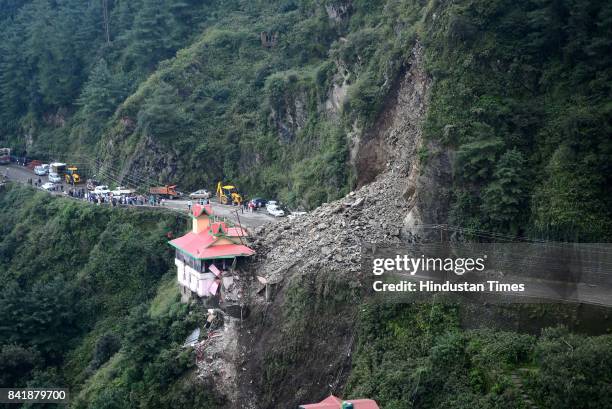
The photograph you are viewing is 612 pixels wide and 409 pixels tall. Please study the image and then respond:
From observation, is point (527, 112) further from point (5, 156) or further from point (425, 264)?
point (5, 156)

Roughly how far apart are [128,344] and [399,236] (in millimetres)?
10750

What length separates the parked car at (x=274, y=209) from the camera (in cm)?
4144

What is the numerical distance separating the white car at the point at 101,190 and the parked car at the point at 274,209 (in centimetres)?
1129

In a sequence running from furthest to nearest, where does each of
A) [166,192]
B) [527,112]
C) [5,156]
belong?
1. [5,156]
2. [166,192]
3. [527,112]

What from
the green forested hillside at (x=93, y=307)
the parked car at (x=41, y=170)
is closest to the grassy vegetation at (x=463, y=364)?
the green forested hillside at (x=93, y=307)

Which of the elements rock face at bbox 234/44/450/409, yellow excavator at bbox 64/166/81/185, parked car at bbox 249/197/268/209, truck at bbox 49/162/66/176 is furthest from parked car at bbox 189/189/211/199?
truck at bbox 49/162/66/176

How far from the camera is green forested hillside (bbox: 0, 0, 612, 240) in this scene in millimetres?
28516

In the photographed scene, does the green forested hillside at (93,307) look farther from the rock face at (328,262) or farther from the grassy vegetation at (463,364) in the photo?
the grassy vegetation at (463,364)

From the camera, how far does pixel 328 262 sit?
30.8 metres

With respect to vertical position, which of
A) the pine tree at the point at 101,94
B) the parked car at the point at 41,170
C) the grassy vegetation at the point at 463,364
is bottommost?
the grassy vegetation at the point at 463,364

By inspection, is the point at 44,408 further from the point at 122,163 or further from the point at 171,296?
the point at 122,163

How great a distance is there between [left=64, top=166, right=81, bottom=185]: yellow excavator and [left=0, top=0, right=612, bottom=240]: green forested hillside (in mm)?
1281

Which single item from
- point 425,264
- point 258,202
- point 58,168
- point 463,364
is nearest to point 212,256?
point 425,264

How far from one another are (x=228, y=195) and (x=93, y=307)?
28.6 ft
